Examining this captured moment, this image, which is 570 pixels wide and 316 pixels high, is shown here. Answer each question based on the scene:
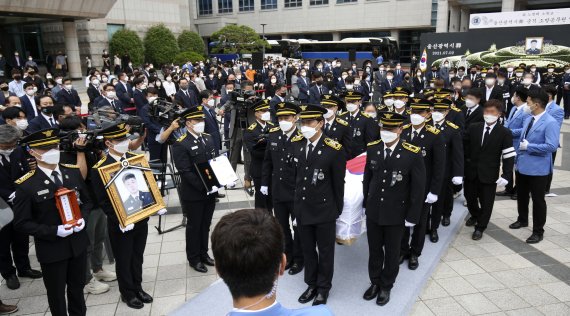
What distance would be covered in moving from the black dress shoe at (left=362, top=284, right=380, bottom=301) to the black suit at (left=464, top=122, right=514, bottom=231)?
2396mm

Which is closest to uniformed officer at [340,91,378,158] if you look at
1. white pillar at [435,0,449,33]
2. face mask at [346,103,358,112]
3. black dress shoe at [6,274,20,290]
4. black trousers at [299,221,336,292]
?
face mask at [346,103,358,112]

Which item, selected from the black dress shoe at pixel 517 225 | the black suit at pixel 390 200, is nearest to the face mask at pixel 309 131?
the black suit at pixel 390 200

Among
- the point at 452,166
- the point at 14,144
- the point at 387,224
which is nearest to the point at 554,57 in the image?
the point at 452,166

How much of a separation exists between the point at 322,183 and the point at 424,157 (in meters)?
1.61

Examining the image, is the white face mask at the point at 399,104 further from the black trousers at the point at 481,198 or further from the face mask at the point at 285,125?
the face mask at the point at 285,125

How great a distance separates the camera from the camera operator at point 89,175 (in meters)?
4.09

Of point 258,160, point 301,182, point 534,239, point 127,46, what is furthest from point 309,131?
point 127,46

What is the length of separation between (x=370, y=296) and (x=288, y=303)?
859 mm

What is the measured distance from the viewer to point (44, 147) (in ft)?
10.8

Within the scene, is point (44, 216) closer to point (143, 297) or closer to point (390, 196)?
point (143, 297)

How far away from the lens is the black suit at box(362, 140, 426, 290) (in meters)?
3.90

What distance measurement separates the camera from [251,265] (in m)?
1.48

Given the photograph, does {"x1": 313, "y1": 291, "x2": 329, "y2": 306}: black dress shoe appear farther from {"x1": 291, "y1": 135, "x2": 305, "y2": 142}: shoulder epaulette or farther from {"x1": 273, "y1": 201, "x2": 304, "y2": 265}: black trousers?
{"x1": 291, "y1": 135, "x2": 305, "y2": 142}: shoulder epaulette

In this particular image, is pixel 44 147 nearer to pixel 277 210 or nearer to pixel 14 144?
pixel 14 144
